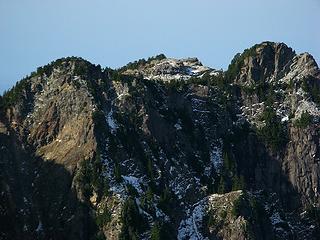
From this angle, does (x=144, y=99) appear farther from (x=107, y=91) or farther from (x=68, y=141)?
(x=68, y=141)

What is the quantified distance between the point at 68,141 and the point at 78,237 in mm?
24164

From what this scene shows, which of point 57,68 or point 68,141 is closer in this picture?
point 68,141

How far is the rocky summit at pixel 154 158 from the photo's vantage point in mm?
157875

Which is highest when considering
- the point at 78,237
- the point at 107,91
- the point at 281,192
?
the point at 107,91

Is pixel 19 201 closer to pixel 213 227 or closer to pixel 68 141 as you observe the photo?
pixel 68 141

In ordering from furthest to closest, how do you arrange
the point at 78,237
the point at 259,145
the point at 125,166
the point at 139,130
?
the point at 259,145 < the point at 139,130 < the point at 125,166 < the point at 78,237

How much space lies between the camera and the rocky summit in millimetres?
157875

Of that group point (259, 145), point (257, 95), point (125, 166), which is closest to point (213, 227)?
point (125, 166)

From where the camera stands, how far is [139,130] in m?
A: 177

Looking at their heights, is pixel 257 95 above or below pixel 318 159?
above

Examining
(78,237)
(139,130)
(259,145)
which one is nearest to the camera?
(78,237)

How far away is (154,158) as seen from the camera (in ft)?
565

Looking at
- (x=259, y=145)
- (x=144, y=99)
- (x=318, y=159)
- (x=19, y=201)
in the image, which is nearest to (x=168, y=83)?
(x=144, y=99)

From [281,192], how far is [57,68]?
192 feet
